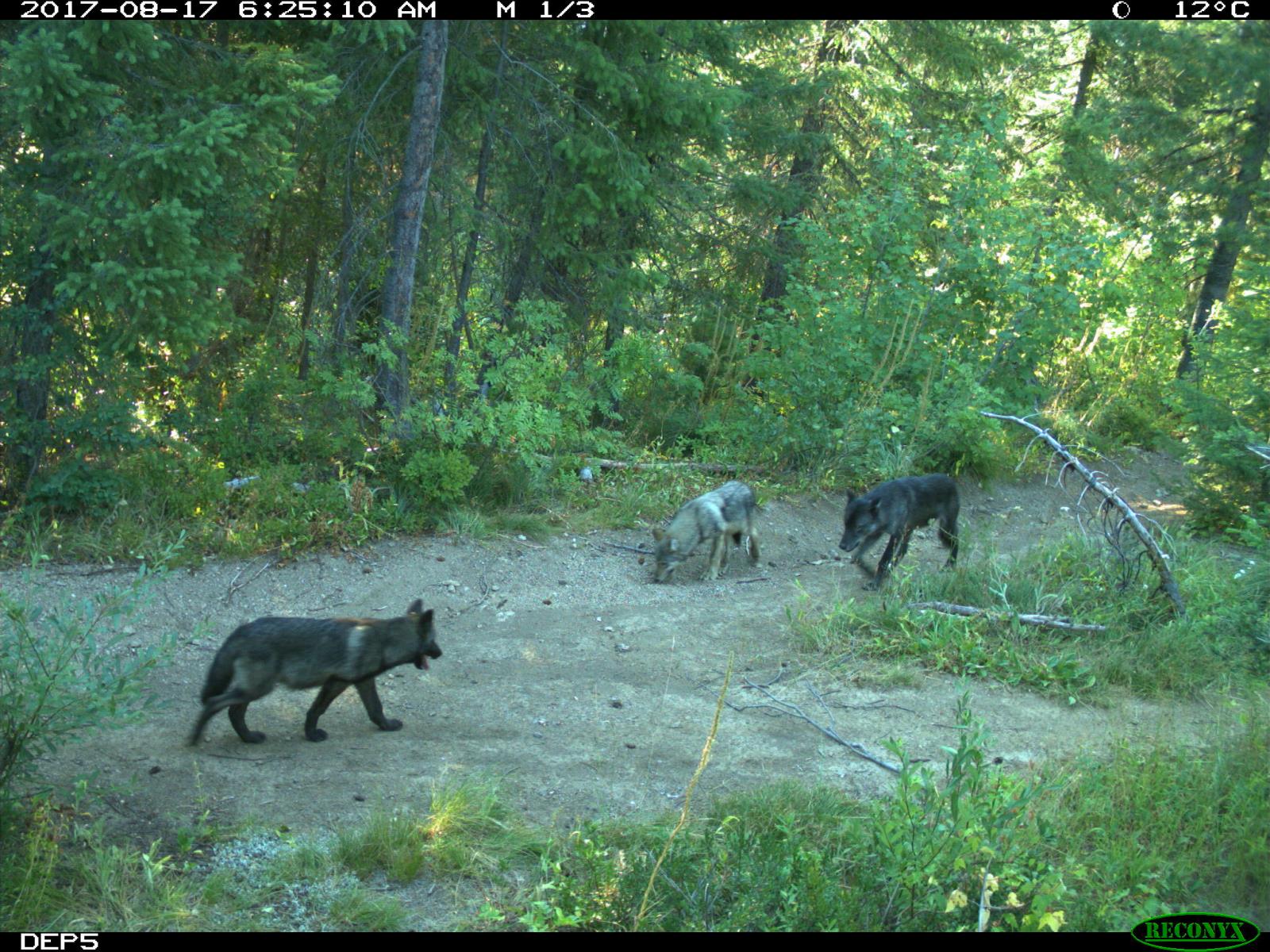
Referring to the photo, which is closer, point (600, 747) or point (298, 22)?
point (600, 747)

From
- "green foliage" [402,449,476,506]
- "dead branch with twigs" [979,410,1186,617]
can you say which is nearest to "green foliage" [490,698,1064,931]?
"dead branch with twigs" [979,410,1186,617]

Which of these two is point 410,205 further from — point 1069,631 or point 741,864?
point 741,864

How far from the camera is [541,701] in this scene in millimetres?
7242

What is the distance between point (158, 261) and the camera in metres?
8.02

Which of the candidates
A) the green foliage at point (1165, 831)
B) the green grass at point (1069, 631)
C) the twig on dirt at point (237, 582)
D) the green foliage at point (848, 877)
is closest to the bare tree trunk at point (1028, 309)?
the green grass at point (1069, 631)

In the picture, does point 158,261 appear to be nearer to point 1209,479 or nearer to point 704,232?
point 704,232

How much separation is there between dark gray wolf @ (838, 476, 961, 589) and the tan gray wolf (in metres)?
1.06

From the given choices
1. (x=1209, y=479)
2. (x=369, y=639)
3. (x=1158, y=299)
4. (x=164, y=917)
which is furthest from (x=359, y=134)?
(x=1158, y=299)

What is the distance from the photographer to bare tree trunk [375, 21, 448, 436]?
1020 centimetres

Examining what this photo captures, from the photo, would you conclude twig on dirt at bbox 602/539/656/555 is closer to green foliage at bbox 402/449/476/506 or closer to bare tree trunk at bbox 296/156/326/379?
green foliage at bbox 402/449/476/506

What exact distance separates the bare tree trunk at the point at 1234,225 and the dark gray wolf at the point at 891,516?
4.13m

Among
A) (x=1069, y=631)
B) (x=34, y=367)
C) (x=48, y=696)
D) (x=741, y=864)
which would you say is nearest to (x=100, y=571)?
(x=34, y=367)

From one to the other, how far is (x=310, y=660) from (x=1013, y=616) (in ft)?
17.3

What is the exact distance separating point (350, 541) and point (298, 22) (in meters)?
5.05
